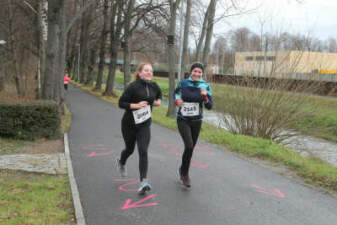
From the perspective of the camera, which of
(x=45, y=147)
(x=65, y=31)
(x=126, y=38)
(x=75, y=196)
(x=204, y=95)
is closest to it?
(x=75, y=196)

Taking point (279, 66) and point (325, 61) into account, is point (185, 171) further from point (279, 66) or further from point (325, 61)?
point (325, 61)

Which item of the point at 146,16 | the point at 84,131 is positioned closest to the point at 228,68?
the point at 84,131

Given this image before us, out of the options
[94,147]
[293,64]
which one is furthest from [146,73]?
[293,64]

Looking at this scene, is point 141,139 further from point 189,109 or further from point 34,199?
point 34,199

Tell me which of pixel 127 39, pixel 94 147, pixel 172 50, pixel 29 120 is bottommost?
pixel 94 147

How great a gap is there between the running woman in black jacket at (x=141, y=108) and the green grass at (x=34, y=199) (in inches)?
44.7

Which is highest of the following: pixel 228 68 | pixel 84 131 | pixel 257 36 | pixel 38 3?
pixel 38 3

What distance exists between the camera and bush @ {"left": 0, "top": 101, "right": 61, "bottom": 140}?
8.61 meters

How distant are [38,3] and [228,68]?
9.56m

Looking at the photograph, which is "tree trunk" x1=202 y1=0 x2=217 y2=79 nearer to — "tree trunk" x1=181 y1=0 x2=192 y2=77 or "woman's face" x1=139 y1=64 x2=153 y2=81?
"tree trunk" x1=181 y1=0 x2=192 y2=77

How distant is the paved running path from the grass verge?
28cm

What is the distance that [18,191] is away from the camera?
4996 millimetres

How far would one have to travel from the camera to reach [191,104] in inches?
206

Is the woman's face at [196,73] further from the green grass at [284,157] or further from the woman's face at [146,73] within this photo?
the green grass at [284,157]
